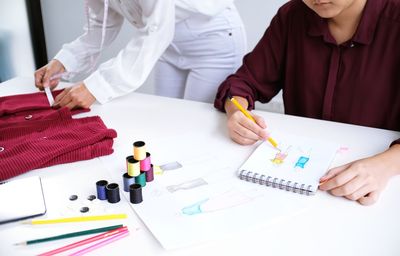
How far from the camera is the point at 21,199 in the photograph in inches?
29.0

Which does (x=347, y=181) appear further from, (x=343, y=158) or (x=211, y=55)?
(x=211, y=55)

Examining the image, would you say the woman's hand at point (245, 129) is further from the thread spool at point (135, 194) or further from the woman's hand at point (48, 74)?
the woman's hand at point (48, 74)

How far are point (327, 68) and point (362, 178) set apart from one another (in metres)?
0.45

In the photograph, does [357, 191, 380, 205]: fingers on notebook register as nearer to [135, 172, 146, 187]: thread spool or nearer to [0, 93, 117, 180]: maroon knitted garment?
[135, 172, 146, 187]: thread spool

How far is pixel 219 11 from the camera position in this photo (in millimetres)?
1399

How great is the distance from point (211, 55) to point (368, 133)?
2.08 feet

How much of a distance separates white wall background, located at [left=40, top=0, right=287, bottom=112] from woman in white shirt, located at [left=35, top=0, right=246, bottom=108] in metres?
0.86

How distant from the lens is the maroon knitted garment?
851 mm

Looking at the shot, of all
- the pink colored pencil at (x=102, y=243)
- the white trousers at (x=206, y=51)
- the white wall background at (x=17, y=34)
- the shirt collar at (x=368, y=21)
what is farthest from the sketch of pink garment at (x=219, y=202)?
the white wall background at (x=17, y=34)

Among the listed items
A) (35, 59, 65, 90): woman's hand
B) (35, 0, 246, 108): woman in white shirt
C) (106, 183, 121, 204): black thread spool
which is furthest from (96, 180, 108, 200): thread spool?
(35, 59, 65, 90): woman's hand

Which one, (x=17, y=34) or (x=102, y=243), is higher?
(x=102, y=243)

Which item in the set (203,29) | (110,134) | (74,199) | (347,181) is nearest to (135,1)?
(203,29)

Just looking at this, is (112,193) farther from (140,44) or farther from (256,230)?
(140,44)

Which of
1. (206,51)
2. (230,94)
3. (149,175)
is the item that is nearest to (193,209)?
(149,175)
